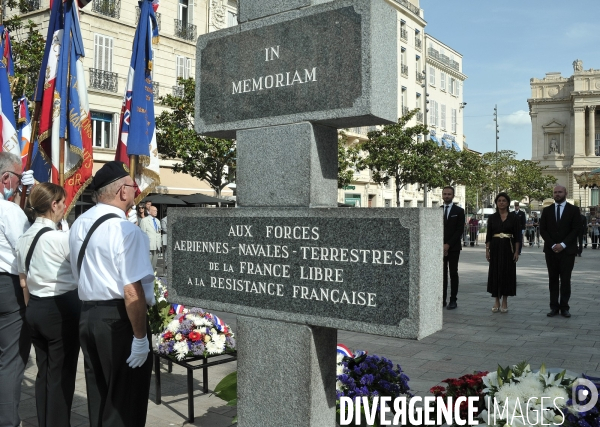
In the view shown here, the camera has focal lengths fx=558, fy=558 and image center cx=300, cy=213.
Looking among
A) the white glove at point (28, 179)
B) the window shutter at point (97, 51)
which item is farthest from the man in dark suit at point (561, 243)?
the window shutter at point (97, 51)

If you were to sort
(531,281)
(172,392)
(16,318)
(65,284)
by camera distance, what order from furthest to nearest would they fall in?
1. (531,281)
2. (172,392)
3. (16,318)
4. (65,284)

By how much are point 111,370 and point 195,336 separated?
152cm

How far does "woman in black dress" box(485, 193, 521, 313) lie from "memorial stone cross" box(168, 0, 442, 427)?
6539 millimetres

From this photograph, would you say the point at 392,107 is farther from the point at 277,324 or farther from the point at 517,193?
the point at 517,193

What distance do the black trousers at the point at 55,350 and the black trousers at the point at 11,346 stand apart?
0.63 feet

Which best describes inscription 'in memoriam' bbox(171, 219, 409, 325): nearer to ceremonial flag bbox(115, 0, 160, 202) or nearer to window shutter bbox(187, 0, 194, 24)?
ceremonial flag bbox(115, 0, 160, 202)

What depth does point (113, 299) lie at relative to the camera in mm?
3318

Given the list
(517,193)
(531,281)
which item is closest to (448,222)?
(531,281)

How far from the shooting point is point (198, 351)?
479 centimetres

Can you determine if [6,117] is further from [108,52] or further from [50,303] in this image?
[108,52]

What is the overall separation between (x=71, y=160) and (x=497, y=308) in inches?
273

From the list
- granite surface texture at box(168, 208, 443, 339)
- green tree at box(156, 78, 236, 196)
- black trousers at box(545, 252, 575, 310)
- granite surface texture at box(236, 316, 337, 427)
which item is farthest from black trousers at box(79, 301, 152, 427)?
green tree at box(156, 78, 236, 196)

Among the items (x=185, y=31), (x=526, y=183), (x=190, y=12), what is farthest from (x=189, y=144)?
(x=526, y=183)

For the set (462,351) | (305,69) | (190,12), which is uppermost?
(190,12)
